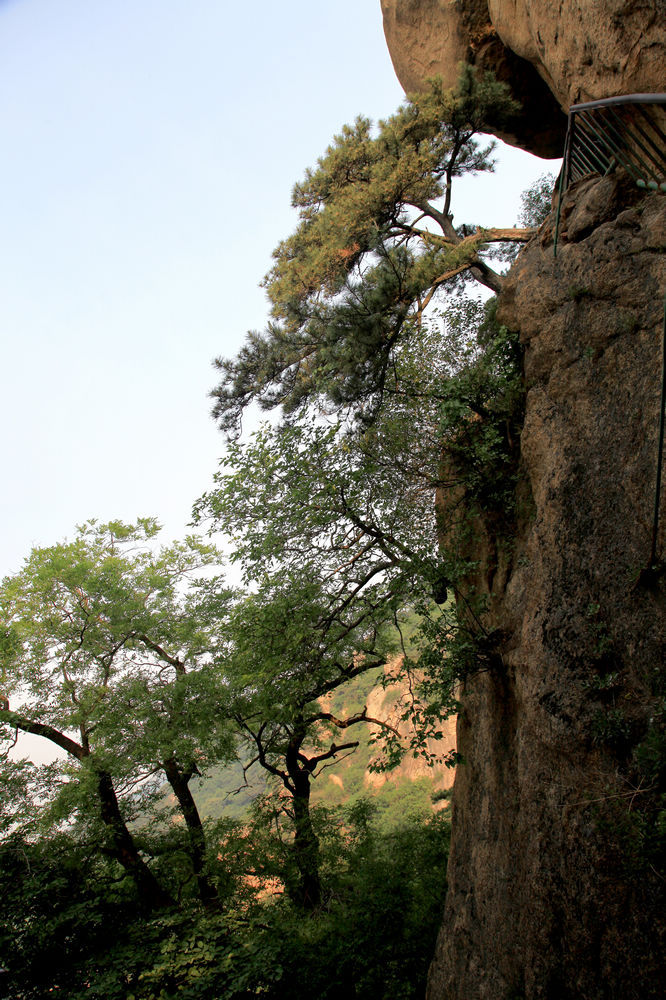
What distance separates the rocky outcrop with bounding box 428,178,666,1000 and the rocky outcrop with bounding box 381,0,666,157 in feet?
3.41

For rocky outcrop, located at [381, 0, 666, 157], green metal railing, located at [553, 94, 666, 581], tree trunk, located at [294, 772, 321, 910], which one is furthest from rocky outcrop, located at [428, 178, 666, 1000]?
tree trunk, located at [294, 772, 321, 910]

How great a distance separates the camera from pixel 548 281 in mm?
6176

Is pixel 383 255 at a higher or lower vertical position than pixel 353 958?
higher

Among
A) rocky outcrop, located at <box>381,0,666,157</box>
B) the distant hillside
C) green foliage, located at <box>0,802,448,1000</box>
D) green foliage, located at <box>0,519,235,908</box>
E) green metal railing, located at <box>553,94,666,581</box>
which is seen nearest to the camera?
green metal railing, located at <box>553,94,666,581</box>

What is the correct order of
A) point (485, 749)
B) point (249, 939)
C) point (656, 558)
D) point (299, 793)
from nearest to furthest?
1. point (656, 558)
2. point (485, 749)
3. point (249, 939)
4. point (299, 793)

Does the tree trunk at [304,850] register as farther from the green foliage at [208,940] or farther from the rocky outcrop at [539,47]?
the rocky outcrop at [539,47]

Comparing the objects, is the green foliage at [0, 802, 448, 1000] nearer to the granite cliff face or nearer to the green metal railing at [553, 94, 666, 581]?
the granite cliff face

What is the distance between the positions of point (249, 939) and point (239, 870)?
149 inches

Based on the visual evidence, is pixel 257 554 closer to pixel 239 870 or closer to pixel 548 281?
pixel 548 281

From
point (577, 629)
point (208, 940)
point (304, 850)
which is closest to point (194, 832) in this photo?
point (304, 850)

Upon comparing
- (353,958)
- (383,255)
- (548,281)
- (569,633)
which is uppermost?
(383,255)

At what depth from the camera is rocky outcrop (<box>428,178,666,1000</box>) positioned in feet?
13.4

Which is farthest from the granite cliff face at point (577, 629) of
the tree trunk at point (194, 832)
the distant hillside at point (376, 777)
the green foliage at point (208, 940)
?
the distant hillside at point (376, 777)

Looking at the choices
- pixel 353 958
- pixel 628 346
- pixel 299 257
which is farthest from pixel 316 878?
pixel 299 257
